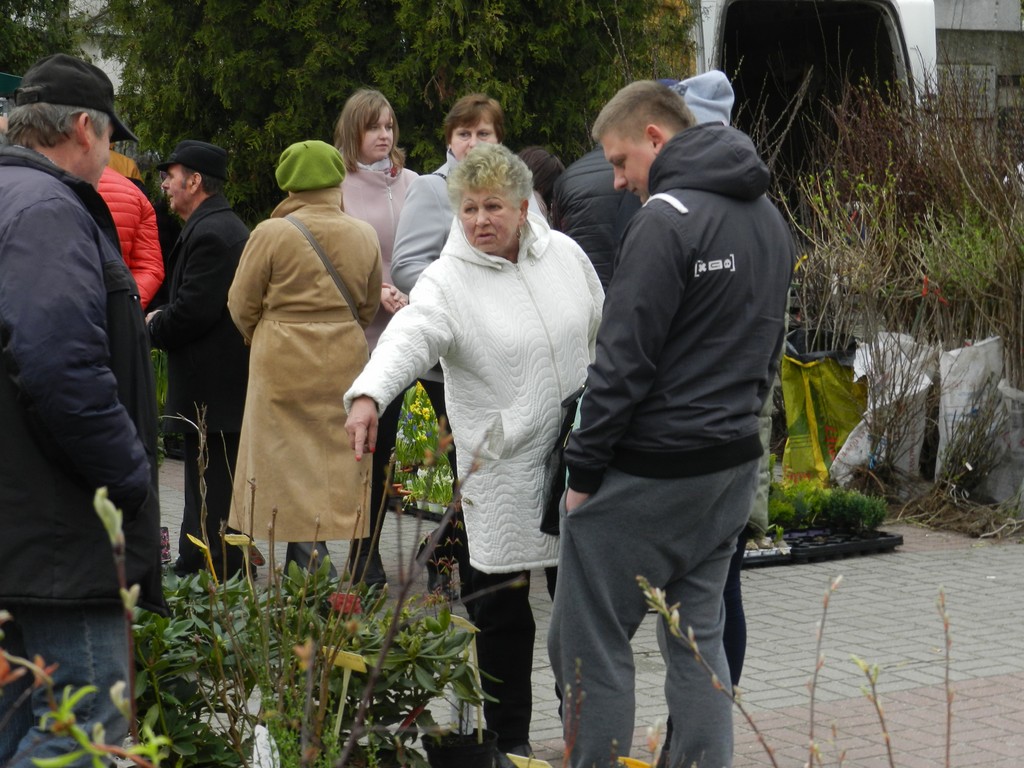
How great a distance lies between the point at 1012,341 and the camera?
8047 mm

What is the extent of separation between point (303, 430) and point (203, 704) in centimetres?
233

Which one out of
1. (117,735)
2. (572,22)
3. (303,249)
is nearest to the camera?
(117,735)

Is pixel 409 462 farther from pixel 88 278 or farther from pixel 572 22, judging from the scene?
pixel 88 278

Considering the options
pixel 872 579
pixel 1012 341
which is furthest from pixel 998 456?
pixel 872 579

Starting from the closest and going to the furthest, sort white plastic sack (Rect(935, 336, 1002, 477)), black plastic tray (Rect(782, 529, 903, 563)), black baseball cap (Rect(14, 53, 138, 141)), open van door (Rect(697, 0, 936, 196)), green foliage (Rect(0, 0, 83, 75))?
black baseball cap (Rect(14, 53, 138, 141)), black plastic tray (Rect(782, 529, 903, 563)), white plastic sack (Rect(935, 336, 1002, 477)), open van door (Rect(697, 0, 936, 196)), green foliage (Rect(0, 0, 83, 75))

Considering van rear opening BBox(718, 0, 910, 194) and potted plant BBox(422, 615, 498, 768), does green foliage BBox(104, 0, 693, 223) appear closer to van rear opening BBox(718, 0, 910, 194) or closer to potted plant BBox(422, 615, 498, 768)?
van rear opening BBox(718, 0, 910, 194)

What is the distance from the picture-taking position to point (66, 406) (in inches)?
113

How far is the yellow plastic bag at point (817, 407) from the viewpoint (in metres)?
8.52

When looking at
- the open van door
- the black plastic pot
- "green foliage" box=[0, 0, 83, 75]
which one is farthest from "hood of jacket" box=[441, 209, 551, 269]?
"green foliage" box=[0, 0, 83, 75]

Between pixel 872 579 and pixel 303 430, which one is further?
pixel 872 579

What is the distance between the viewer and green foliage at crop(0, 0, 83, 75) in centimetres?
1698

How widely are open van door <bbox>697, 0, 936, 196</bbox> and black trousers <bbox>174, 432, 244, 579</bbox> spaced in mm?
5727

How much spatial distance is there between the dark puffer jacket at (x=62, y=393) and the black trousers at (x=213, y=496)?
3.25 metres

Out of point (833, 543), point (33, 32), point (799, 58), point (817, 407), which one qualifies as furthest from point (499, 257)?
point (33, 32)
